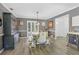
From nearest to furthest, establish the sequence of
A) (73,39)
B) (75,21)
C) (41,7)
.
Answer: (73,39), (75,21), (41,7)

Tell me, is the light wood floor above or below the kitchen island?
below

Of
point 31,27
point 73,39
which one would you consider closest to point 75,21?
point 73,39

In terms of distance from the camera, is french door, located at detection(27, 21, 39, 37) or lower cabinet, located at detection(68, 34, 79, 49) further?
french door, located at detection(27, 21, 39, 37)

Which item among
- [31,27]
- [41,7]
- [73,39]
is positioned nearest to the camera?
[73,39]

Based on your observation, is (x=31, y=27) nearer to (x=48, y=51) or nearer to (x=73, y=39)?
(x=48, y=51)

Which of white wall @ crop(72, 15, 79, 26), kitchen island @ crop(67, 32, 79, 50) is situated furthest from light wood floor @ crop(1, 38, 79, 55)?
white wall @ crop(72, 15, 79, 26)

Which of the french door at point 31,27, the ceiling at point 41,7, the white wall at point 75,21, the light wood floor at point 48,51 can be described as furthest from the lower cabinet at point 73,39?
the french door at point 31,27

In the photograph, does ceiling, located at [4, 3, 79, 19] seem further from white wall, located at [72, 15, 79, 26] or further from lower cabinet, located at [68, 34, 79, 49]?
lower cabinet, located at [68, 34, 79, 49]

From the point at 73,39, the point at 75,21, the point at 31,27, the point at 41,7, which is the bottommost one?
the point at 73,39

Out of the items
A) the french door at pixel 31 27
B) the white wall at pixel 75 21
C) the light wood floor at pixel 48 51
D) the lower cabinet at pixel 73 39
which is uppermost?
the white wall at pixel 75 21

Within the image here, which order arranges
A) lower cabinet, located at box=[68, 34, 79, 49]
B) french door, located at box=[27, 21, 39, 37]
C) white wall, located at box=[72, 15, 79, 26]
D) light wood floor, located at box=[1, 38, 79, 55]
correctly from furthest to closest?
french door, located at box=[27, 21, 39, 37] < white wall, located at box=[72, 15, 79, 26] < lower cabinet, located at box=[68, 34, 79, 49] < light wood floor, located at box=[1, 38, 79, 55]

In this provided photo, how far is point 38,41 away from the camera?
7406 millimetres

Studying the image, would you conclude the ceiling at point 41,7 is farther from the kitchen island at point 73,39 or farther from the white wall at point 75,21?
the kitchen island at point 73,39

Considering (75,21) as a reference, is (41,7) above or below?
above
